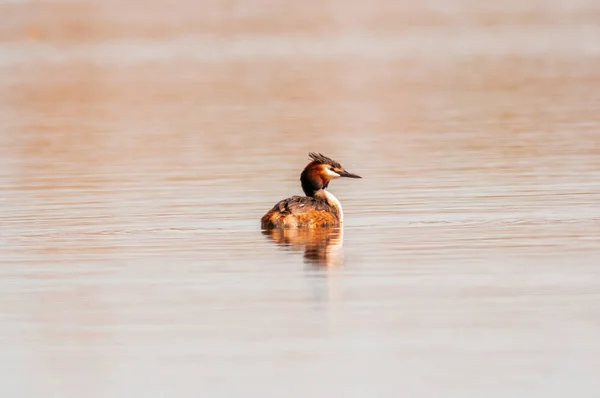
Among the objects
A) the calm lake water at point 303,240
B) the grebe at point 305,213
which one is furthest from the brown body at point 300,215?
the calm lake water at point 303,240

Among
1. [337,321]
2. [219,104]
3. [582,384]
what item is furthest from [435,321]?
[219,104]

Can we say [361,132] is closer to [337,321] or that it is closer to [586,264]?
[586,264]

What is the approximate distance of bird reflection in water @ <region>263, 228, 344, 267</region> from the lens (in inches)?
570

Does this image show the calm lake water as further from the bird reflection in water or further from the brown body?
the brown body

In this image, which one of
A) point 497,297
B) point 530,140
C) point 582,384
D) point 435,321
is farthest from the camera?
point 530,140

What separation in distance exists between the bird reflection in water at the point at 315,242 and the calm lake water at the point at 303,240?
0.05 m

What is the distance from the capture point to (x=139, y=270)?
1404 cm

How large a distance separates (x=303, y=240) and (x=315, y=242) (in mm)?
205

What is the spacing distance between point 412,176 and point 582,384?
447 inches

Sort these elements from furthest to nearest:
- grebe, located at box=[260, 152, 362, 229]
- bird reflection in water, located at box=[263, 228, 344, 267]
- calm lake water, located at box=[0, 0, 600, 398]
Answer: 1. grebe, located at box=[260, 152, 362, 229]
2. bird reflection in water, located at box=[263, 228, 344, 267]
3. calm lake water, located at box=[0, 0, 600, 398]

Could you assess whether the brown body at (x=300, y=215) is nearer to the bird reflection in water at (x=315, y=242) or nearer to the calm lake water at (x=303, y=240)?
the bird reflection in water at (x=315, y=242)

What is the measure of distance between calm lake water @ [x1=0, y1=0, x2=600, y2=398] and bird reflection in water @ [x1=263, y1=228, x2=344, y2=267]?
5cm

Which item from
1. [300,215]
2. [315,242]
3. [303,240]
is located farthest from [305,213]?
[315,242]

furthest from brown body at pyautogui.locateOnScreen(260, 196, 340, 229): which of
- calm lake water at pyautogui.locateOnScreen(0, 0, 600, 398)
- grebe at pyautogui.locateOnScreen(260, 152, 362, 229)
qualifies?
calm lake water at pyautogui.locateOnScreen(0, 0, 600, 398)
